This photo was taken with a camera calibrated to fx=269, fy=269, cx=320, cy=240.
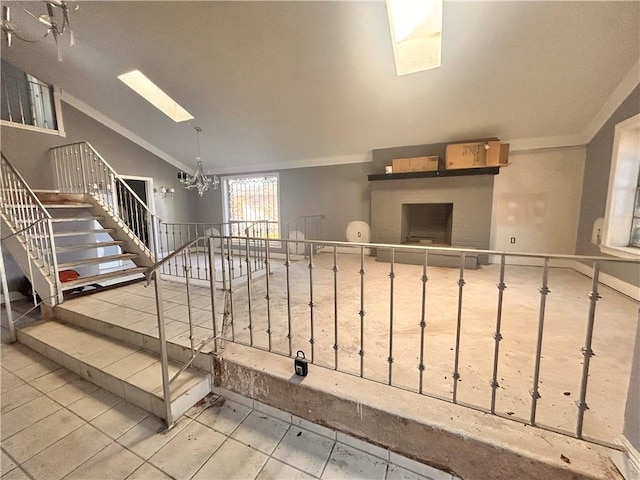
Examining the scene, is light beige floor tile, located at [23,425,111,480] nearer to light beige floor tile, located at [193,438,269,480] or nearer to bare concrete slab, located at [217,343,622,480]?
light beige floor tile, located at [193,438,269,480]

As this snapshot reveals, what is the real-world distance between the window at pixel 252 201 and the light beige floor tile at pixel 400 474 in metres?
5.53

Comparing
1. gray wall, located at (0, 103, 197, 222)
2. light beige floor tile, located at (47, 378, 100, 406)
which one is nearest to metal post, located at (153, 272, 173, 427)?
light beige floor tile, located at (47, 378, 100, 406)

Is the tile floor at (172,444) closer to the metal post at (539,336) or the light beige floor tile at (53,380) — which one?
the light beige floor tile at (53,380)

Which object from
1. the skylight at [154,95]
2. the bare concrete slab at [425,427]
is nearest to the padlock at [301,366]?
the bare concrete slab at [425,427]

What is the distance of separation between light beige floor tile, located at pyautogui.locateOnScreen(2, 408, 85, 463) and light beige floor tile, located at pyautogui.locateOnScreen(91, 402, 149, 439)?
0.43 feet

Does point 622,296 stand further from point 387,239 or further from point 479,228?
point 387,239

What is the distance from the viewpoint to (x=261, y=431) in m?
1.78

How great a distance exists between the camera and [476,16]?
2689 mm

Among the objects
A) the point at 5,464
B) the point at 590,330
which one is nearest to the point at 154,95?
the point at 5,464

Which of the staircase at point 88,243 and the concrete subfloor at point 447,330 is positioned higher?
the staircase at point 88,243

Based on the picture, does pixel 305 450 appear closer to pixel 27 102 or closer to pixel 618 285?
pixel 618 285

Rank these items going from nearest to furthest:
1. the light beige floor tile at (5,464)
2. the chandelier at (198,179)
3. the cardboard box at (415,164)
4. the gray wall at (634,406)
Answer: the gray wall at (634,406), the light beige floor tile at (5,464), the cardboard box at (415,164), the chandelier at (198,179)

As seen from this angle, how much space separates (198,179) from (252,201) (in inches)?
56.1

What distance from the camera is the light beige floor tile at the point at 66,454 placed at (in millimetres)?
1523
